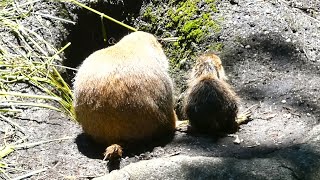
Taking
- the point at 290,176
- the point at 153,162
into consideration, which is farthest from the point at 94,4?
the point at 290,176

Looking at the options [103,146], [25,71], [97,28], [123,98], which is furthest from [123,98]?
[97,28]

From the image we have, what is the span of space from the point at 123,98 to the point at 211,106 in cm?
82

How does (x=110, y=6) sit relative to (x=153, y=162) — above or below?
above

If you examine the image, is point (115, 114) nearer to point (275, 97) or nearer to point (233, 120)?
point (233, 120)

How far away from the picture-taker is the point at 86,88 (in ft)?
18.6

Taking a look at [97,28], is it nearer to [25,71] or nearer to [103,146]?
[25,71]

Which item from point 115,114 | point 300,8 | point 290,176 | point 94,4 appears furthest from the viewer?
point 94,4

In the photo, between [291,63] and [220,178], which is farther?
[291,63]

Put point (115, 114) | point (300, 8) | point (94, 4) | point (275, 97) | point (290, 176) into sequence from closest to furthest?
point (290, 176) < point (115, 114) < point (275, 97) < point (300, 8) < point (94, 4)

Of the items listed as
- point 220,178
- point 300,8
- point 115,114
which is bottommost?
point 220,178

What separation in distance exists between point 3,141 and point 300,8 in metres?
3.51

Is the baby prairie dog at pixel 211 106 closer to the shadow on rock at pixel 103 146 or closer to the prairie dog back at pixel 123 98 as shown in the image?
the prairie dog back at pixel 123 98

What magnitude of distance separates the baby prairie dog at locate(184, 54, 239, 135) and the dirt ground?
0.41ft

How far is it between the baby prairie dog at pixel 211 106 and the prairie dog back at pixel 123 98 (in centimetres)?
23
